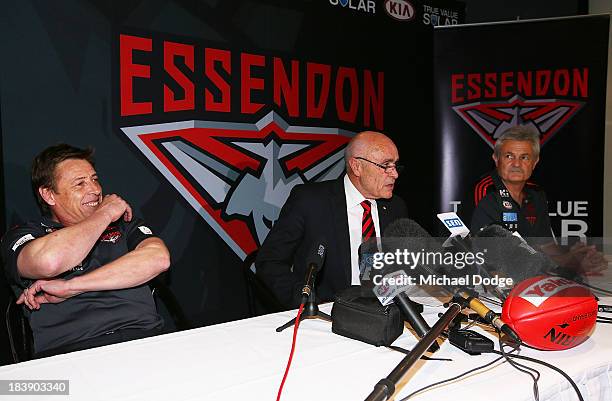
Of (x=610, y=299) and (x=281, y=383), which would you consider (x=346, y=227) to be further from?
(x=281, y=383)

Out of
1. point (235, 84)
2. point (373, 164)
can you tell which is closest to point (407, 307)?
point (373, 164)

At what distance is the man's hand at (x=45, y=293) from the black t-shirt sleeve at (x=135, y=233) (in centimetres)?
36

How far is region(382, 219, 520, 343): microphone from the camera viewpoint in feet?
4.22

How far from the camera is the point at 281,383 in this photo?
4.25ft

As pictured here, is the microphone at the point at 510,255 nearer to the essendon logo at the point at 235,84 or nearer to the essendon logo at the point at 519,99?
the essendon logo at the point at 235,84

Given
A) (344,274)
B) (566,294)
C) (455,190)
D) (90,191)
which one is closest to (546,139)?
(455,190)

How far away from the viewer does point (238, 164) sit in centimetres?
357

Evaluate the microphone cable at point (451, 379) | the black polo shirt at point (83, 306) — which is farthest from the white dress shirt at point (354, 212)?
the microphone cable at point (451, 379)

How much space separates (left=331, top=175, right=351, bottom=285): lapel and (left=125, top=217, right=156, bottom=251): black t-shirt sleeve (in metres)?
0.93

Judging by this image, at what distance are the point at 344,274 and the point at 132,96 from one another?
1.57 m

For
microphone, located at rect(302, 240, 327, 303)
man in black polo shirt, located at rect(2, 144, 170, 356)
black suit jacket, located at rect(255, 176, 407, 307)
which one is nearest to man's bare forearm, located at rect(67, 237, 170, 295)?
man in black polo shirt, located at rect(2, 144, 170, 356)

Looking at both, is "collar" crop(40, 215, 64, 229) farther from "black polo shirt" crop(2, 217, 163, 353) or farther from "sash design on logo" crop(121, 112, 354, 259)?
"sash design on logo" crop(121, 112, 354, 259)

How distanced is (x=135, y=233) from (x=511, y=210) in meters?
2.01

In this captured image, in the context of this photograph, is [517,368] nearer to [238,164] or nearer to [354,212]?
[354,212]
